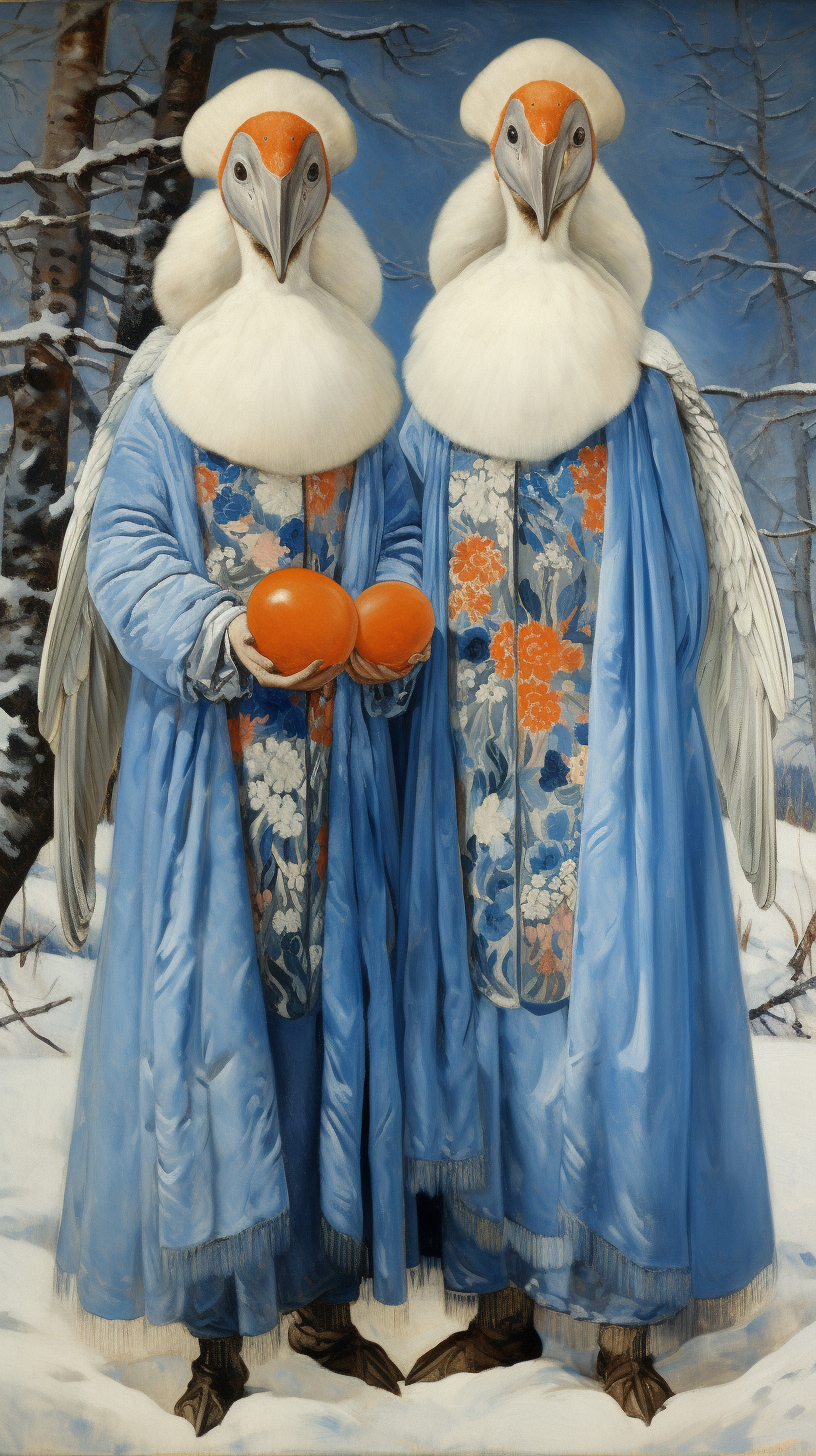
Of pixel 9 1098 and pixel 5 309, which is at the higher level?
pixel 5 309

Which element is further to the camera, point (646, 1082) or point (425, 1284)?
point (425, 1284)

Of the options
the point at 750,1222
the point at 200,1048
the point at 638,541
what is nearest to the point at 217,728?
the point at 200,1048

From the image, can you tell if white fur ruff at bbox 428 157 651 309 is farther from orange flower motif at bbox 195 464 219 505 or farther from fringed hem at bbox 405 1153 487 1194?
fringed hem at bbox 405 1153 487 1194

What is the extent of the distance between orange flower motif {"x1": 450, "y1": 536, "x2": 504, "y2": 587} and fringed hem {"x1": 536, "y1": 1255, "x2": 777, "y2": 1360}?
0.90 metres

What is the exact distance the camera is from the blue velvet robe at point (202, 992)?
1125mm

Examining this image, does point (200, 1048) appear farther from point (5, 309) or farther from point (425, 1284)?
point (5, 309)

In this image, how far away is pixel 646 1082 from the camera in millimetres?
1146

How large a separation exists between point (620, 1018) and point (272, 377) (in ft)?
2.72

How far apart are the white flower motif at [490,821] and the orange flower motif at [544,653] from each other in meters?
0.15

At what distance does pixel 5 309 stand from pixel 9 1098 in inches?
38.8

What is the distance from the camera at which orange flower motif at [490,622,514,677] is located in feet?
3.92

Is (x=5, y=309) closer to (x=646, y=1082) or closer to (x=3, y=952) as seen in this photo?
(x=3, y=952)

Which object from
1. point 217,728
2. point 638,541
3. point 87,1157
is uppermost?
point 638,541

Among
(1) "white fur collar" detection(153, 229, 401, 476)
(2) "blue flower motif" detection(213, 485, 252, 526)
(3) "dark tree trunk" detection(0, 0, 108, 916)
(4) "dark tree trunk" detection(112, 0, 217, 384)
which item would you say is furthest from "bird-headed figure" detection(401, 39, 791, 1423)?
(3) "dark tree trunk" detection(0, 0, 108, 916)
